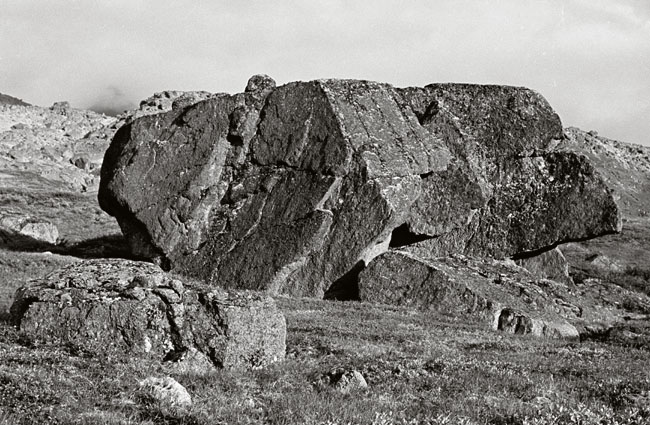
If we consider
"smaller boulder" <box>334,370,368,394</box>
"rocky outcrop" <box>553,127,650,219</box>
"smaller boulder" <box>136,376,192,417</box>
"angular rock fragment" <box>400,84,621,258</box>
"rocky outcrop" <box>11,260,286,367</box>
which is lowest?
"smaller boulder" <box>136,376,192,417</box>

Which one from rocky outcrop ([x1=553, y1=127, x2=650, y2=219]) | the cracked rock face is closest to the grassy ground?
the cracked rock face

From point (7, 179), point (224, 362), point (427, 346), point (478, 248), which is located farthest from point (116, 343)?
point (7, 179)

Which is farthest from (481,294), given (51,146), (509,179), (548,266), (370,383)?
(51,146)

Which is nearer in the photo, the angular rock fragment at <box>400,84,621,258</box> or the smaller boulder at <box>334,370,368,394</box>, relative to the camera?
the smaller boulder at <box>334,370,368,394</box>

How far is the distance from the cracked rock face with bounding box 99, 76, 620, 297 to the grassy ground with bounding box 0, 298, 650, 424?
41.5 ft

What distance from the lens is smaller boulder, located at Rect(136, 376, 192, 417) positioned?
33.6ft

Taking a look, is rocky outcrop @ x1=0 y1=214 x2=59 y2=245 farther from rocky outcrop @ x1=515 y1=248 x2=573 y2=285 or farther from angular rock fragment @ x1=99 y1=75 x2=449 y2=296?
rocky outcrop @ x1=515 y1=248 x2=573 y2=285

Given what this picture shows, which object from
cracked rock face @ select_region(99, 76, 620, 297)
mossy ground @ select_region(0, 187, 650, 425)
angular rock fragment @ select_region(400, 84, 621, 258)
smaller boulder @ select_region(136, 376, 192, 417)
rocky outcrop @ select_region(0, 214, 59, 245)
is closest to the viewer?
smaller boulder @ select_region(136, 376, 192, 417)

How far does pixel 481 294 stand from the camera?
27.6 m

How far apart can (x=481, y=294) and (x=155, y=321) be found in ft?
53.8

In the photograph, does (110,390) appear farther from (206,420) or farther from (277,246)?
(277,246)

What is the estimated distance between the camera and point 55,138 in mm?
134125

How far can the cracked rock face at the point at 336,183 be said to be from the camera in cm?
3178

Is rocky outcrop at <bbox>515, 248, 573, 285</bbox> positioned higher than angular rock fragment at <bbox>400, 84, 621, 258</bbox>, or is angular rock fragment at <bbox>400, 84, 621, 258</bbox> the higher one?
angular rock fragment at <bbox>400, 84, 621, 258</bbox>
